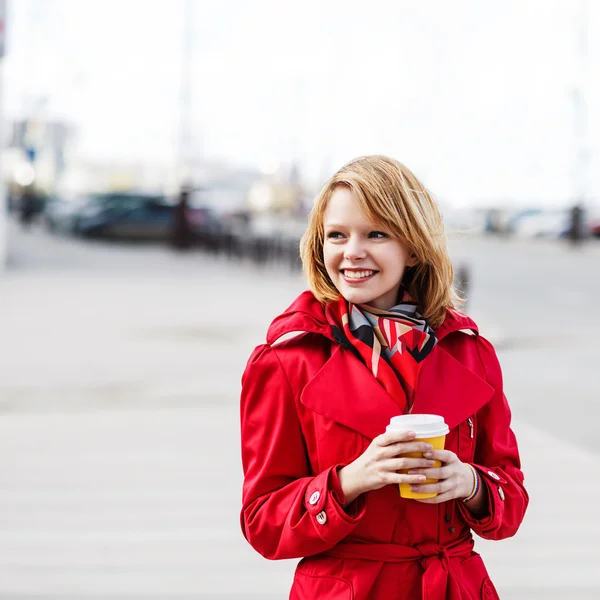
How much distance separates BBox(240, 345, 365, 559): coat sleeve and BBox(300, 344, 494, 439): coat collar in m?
0.10

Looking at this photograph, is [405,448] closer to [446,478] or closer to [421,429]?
[421,429]

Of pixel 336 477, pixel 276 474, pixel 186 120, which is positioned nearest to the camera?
pixel 336 477

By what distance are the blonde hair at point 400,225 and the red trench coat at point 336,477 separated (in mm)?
72

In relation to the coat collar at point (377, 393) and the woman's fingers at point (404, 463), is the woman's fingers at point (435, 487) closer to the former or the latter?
the woman's fingers at point (404, 463)

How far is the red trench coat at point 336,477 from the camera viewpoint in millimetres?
2432

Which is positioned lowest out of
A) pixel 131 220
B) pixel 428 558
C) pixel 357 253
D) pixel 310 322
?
pixel 131 220

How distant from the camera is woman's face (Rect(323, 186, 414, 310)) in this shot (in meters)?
2.53

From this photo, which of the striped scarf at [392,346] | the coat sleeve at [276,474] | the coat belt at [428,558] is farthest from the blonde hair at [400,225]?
the coat belt at [428,558]

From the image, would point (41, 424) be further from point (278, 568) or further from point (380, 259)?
point (380, 259)

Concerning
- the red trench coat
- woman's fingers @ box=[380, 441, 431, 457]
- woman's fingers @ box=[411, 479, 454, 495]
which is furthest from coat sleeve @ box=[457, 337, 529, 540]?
woman's fingers @ box=[380, 441, 431, 457]

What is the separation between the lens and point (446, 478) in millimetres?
2342

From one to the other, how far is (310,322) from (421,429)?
0.38 meters

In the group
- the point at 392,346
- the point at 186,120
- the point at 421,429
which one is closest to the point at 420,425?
the point at 421,429

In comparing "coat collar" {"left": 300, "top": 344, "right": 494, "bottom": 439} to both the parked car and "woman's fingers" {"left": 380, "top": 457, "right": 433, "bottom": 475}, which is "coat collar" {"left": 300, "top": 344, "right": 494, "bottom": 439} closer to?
"woman's fingers" {"left": 380, "top": 457, "right": 433, "bottom": 475}
